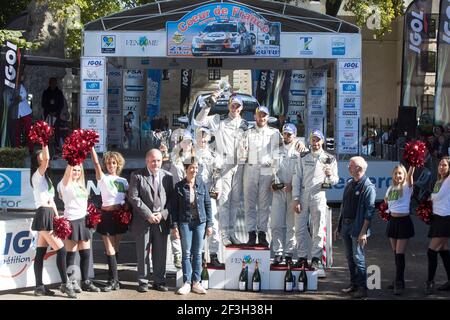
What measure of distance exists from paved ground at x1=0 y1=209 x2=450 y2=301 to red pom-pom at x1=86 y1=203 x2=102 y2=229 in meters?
0.81

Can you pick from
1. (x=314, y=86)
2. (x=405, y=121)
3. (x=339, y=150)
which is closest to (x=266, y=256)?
(x=339, y=150)

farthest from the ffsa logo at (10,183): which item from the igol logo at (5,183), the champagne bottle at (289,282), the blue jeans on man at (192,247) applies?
the champagne bottle at (289,282)

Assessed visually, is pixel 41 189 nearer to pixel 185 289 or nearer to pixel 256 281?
pixel 185 289

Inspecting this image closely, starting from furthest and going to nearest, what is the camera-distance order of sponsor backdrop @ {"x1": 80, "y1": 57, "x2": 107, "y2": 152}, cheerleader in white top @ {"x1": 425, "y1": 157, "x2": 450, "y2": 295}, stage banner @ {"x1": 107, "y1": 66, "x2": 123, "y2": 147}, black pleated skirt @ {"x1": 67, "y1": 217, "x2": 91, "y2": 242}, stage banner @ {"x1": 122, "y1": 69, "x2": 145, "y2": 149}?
stage banner @ {"x1": 122, "y1": 69, "x2": 145, "y2": 149}
stage banner @ {"x1": 107, "y1": 66, "x2": 123, "y2": 147}
sponsor backdrop @ {"x1": 80, "y1": 57, "x2": 107, "y2": 152}
cheerleader in white top @ {"x1": 425, "y1": 157, "x2": 450, "y2": 295}
black pleated skirt @ {"x1": 67, "y1": 217, "x2": 91, "y2": 242}

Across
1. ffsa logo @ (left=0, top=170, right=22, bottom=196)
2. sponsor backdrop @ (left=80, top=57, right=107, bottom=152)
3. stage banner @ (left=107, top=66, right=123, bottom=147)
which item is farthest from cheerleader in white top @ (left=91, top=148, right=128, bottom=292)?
stage banner @ (left=107, top=66, right=123, bottom=147)

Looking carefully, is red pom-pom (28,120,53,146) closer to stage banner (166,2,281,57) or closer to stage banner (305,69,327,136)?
stage banner (166,2,281,57)

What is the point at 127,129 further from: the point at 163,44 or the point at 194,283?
the point at 194,283

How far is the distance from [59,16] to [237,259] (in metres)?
13.5

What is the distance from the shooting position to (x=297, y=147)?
10680mm

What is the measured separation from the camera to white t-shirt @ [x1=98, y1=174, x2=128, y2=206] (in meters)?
9.49

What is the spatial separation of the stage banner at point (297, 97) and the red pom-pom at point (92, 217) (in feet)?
58.4

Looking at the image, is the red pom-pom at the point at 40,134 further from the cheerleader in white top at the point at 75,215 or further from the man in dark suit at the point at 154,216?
the man in dark suit at the point at 154,216

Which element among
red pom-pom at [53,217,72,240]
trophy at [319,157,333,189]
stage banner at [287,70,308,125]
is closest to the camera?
red pom-pom at [53,217,72,240]

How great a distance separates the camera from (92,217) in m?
9.27
